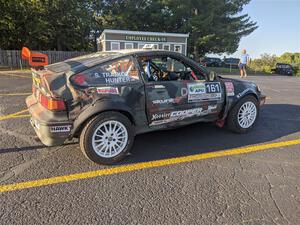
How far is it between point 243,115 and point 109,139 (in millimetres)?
2604

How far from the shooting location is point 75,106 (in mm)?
3266

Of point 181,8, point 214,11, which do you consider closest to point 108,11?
point 181,8

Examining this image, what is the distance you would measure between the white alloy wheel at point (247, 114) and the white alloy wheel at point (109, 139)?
2.32m

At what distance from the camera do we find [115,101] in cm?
342

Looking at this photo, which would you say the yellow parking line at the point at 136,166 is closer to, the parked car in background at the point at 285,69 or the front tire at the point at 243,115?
the front tire at the point at 243,115

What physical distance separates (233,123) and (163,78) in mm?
1507

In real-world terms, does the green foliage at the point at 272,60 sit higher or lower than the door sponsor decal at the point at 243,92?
higher

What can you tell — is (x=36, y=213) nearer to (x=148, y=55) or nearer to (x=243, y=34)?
(x=148, y=55)

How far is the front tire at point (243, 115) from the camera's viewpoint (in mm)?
4641

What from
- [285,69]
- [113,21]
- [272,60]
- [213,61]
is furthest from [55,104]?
[272,60]

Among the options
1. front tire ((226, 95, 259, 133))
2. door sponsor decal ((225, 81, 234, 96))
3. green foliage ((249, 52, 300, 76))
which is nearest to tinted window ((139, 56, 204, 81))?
door sponsor decal ((225, 81, 234, 96))

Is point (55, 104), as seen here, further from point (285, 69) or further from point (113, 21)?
point (113, 21)

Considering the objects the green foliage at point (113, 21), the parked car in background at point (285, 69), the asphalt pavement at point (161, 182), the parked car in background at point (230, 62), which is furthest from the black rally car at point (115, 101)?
the parked car in background at point (230, 62)

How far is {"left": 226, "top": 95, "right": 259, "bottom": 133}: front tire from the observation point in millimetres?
4641
